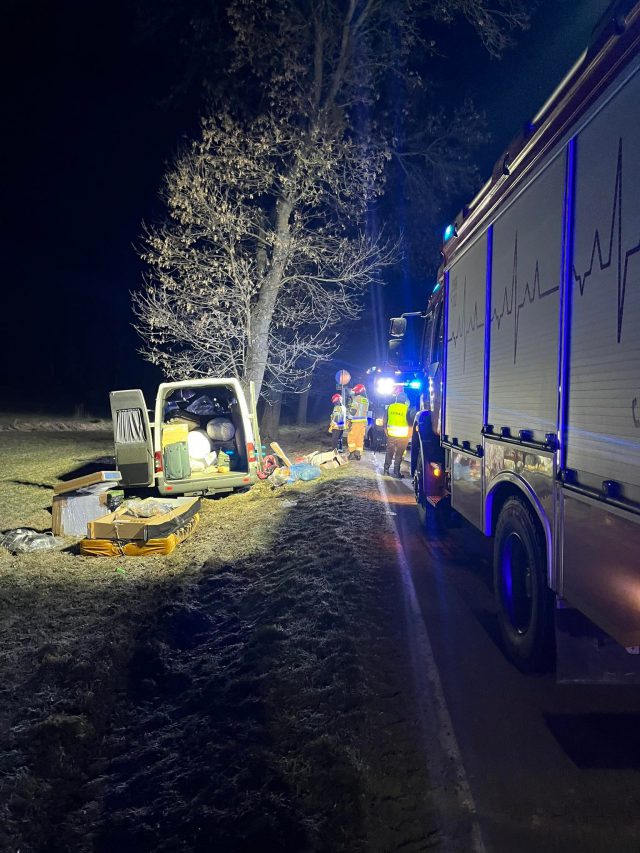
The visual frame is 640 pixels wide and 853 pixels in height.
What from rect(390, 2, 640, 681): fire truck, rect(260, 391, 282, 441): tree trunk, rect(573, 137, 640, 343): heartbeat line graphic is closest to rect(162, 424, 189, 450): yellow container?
rect(390, 2, 640, 681): fire truck

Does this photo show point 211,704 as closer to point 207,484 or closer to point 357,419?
point 207,484

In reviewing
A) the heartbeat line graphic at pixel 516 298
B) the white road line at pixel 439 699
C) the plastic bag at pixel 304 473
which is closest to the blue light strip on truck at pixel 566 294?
the heartbeat line graphic at pixel 516 298

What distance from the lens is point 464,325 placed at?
5879 mm

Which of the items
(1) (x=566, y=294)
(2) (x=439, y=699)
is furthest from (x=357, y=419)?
(1) (x=566, y=294)

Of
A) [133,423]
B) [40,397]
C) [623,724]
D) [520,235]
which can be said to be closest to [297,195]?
[133,423]

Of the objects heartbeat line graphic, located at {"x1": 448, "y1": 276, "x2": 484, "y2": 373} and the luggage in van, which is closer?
heartbeat line graphic, located at {"x1": 448, "y1": 276, "x2": 484, "y2": 373}

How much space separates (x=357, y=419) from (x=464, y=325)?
8861 mm

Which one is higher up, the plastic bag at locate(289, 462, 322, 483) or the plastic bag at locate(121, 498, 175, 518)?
the plastic bag at locate(121, 498, 175, 518)

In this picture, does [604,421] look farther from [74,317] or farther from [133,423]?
[74,317]

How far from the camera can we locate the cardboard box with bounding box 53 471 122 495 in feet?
27.9

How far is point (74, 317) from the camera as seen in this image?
5756 cm

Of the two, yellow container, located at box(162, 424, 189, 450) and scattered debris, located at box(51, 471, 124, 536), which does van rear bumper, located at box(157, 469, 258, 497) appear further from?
scattered debris, located at box(51, 471, 124, 536)

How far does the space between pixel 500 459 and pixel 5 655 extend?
4.09 meters

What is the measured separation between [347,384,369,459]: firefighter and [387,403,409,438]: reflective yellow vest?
2.56 m
